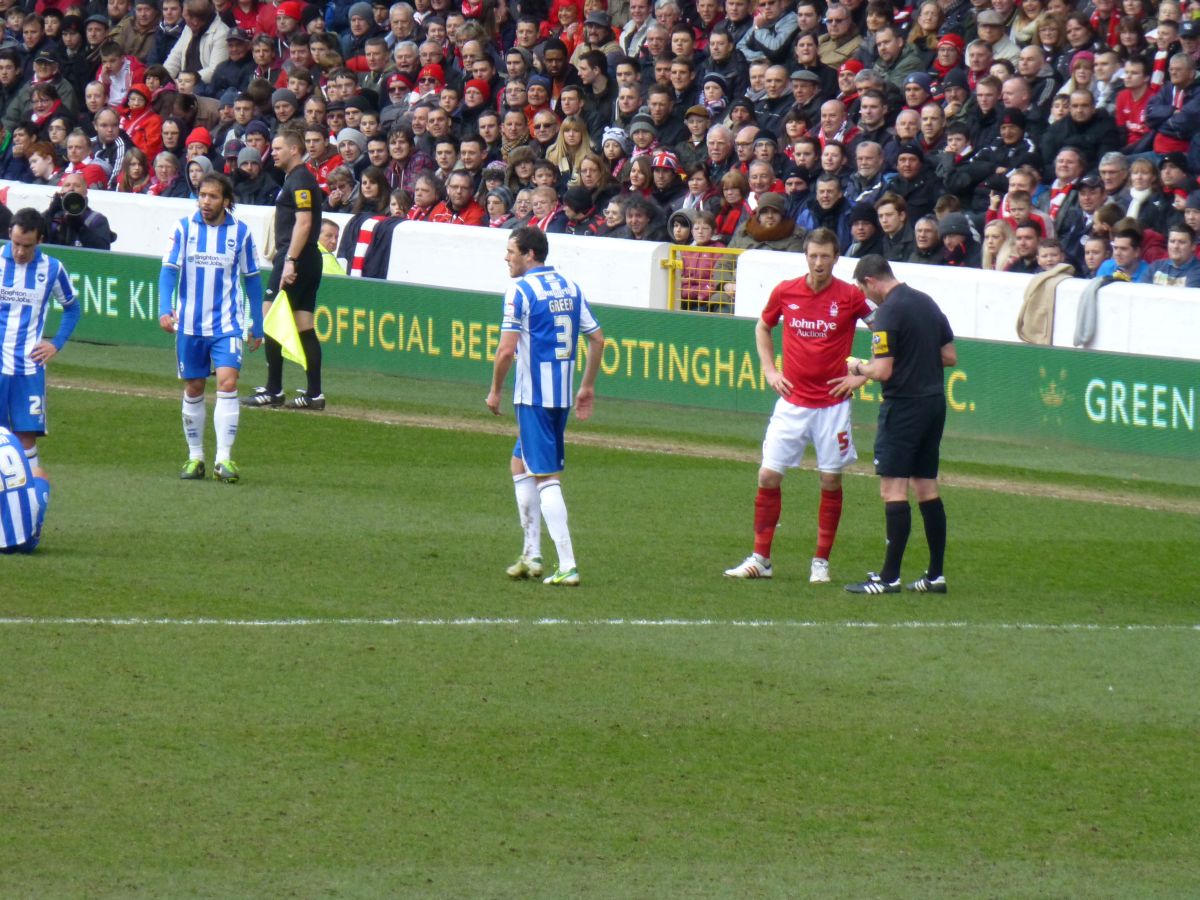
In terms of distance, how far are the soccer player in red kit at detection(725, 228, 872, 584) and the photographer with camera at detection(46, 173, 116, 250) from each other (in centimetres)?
1220

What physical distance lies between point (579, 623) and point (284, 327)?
7025 mm

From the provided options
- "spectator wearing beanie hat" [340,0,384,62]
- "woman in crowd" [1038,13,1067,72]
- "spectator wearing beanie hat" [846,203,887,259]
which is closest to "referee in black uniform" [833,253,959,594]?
"spectator wearing beanie hat" [846,203,887,259]

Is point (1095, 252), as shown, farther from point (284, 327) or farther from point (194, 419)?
point (194, 419)

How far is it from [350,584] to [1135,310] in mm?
8293

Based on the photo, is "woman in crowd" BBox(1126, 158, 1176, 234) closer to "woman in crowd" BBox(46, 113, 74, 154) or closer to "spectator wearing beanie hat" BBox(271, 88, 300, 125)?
"spectator wearing beanie hat" BBox(271, 88, 300, 125)

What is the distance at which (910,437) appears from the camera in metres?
10.2

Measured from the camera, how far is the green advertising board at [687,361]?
1502 cm

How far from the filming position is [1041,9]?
762 inches

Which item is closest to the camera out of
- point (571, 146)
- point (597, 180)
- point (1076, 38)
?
point (1076, 38)

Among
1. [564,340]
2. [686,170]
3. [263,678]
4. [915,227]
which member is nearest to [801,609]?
[564,340]

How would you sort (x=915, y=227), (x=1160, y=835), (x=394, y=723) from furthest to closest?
(x=915, y=227) < (x=394, y=723) < (x=1160, y=835)

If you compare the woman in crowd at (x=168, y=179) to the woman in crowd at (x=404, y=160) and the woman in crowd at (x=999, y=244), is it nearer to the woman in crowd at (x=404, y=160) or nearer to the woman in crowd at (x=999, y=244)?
the woman in crowd at (x=404, y=160)

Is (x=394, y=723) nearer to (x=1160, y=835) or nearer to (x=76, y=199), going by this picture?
(x=1160, y=835)

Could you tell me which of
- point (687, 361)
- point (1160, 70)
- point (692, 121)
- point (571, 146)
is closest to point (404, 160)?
point (571, 146)
